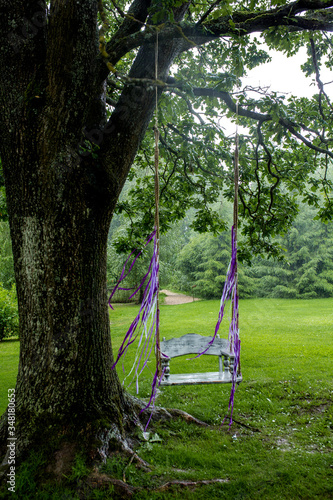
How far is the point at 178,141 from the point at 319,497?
171 inches

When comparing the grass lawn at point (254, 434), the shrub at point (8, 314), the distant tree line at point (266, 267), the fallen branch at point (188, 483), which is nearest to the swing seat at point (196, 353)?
the grass lawn at point (254, 434)

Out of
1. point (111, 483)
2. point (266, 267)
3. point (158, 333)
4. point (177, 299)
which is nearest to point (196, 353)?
point (158, 333)

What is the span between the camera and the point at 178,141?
4.97 meters

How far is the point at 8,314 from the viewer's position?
425 inches

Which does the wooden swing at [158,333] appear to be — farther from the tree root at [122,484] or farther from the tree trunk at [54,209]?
the tree root at [122,484]

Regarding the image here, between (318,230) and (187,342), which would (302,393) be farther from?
(318,230)

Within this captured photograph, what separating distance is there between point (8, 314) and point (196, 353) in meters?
7.88

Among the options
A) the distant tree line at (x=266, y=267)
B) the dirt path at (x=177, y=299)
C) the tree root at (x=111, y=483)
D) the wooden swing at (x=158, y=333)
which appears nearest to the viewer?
the tree root at (x=111, y=483)

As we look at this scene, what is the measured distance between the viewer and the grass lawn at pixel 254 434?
2.95 metres

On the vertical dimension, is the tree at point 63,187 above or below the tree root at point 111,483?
above

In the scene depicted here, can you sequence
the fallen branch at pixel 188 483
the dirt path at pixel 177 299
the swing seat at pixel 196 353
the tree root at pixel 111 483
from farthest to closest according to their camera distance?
1. the dirt path at pixel 177 299
2. the swing seat at pixel 196 353
3. the fallen branch at pixel 188 483
4. the tree root at pixel 111 483

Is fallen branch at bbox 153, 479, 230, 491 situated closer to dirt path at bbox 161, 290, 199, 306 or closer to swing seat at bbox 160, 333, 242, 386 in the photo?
swing seat at bbox 160, 333, 242, 386

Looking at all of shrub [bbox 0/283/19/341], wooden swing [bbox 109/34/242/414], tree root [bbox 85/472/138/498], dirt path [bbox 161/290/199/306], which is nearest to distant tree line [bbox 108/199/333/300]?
dirt path [bbox 161/290/199/306]

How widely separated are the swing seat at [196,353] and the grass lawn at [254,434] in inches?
21.2
